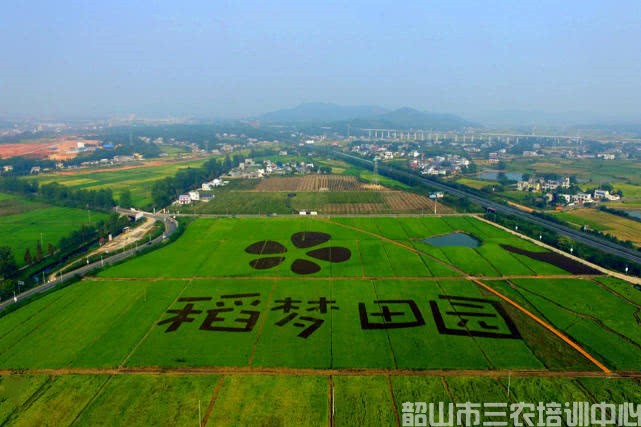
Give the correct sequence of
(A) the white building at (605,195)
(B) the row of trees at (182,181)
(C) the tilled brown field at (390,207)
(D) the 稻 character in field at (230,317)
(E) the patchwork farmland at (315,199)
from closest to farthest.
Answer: (D) the 稻 character in field at (230,317) → (C) the tilled brown field at (390,207) → (E) the patchwork farmland at (315,199) → (B) the row of trees at (182,181) → (A) the white building at (605,195)

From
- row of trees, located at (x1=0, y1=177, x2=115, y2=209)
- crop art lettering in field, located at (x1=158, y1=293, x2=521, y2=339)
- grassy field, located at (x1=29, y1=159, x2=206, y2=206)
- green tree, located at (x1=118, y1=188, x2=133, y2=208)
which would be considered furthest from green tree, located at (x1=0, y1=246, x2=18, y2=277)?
grassy field, located at (x1=29, y1=159, x2=206, y2=206)

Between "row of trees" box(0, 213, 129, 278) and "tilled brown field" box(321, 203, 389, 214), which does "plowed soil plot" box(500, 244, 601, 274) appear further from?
"row of trees" box(0, 213, 129, 278)

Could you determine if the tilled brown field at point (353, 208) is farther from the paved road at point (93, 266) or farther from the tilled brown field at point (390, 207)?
the paved road at point (93, 266)

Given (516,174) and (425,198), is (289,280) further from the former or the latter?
(516,174)

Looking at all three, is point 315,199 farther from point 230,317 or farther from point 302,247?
point 230,317

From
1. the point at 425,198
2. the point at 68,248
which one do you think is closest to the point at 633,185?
the point at 425,198

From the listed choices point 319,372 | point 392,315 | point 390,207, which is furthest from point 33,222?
point 390,207

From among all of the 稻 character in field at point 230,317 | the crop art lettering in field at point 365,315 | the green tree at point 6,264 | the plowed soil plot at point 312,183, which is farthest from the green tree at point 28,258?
the plowed soil plot at point 312,183
